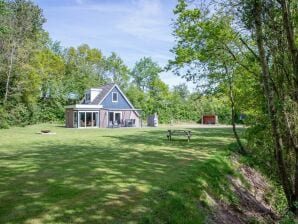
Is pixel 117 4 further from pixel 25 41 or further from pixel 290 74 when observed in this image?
pixel 25 41

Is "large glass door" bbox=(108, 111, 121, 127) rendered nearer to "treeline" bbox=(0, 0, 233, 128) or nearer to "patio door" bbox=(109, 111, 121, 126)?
"patio door" bbox=(109, 111, 121, 126)

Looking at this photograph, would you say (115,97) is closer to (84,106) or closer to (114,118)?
(114,118)

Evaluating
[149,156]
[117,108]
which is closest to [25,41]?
[117,108]

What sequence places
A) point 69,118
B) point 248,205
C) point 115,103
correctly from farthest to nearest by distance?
point 115,103 → point 69,118 → point 248,205

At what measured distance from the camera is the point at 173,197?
23.0 feet

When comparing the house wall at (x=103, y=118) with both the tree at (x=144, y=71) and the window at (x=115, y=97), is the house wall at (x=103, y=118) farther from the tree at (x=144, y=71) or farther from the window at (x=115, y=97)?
the tree at (x=144, y=71)

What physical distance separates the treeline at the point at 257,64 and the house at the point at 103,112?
21917 millimetres

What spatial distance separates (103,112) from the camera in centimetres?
3969

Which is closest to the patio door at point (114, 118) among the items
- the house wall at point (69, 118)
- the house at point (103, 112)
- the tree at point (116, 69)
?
the house at point (103, 112)

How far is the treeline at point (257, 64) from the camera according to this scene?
27.8 ft

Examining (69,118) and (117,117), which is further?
(117,117)

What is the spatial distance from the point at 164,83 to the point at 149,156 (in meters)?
46.8

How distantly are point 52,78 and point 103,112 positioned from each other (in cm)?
1404

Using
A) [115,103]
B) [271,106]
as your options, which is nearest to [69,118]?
[115,103]
